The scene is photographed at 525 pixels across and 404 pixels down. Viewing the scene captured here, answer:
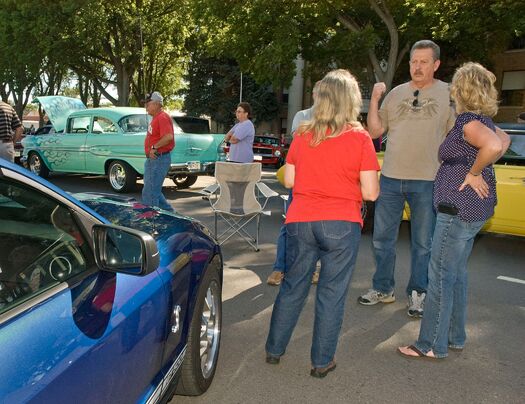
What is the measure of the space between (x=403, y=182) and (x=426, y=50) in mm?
987

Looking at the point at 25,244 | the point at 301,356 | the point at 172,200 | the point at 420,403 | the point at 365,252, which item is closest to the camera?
the point at 25,244

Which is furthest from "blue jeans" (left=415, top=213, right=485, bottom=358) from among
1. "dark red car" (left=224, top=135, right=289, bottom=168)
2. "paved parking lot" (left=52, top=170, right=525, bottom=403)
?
"dark red car" (left=224, top=135, right=289, bottom=168)

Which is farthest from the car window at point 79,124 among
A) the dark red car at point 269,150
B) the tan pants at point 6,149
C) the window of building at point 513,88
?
the window of building at point 513,88

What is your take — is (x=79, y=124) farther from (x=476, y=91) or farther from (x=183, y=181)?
(x=476, y=91)

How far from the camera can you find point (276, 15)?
59.0 ft

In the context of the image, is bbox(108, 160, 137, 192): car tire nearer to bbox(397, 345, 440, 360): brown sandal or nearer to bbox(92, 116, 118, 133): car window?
bbox(92, 116, 118, 133): car window

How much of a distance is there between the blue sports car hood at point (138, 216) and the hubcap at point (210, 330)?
43 centimetres

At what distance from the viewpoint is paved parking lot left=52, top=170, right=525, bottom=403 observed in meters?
2.80

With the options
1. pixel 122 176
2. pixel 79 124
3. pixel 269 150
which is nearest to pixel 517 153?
pixel 122 176

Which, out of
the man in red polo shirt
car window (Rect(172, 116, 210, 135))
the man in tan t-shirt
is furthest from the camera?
car window (Rect(172, 116, 210, 135))

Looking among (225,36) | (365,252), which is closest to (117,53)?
(225,36)

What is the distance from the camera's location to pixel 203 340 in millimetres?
2781

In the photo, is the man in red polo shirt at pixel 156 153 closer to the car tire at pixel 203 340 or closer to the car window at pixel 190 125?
the car window at pixel 190 125

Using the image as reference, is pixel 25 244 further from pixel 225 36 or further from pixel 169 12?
pixel 169 12
